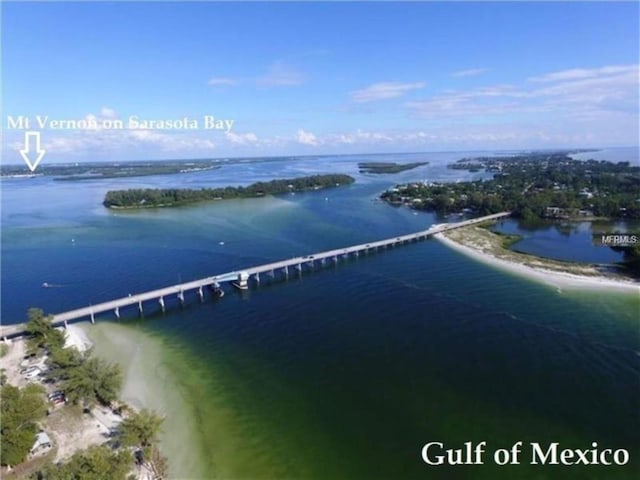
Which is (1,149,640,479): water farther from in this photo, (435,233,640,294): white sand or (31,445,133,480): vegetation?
(31,445,133,480): vegetation

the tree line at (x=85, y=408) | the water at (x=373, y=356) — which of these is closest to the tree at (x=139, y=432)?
the tree line at (x=85, y=408)

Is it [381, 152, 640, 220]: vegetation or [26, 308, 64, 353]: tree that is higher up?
[381, 152, 640, 220]: vegetation

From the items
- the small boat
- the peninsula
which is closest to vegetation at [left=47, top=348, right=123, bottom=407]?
the small boat

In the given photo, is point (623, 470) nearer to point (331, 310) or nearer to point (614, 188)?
point (331, 310)

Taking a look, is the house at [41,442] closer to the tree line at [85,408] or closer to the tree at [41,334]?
the tree line at [85,408]

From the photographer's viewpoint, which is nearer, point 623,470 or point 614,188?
point 623,470

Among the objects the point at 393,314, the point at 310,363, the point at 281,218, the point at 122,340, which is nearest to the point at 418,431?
the point at 310,363
